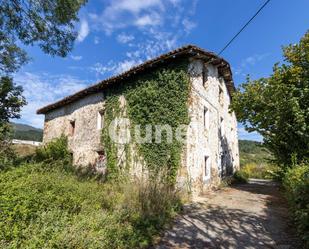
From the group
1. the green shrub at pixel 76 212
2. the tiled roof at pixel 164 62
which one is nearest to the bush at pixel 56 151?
the tiled roof at pixel 164 62

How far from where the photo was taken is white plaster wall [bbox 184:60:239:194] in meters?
9.86

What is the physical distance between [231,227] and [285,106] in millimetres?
6200

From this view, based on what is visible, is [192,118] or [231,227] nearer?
[231,227]

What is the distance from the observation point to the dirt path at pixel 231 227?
17.7 ft

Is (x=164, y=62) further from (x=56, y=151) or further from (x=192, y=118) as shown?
(x=56, y=151)

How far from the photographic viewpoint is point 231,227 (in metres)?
6.38

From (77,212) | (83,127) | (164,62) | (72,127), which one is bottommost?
(77,212)

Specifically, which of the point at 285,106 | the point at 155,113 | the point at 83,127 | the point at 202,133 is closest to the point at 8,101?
the point at 83,127

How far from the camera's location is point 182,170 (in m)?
9.55

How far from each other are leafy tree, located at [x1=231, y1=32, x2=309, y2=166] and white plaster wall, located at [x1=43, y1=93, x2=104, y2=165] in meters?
8.17

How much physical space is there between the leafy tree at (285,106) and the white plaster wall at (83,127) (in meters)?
8.17

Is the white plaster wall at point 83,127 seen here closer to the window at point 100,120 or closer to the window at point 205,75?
the window at point 100,120

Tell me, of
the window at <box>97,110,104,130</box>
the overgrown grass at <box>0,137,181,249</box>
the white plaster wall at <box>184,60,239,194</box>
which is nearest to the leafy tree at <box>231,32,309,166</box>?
the white plaster wall at <box>184,60,239,194</box>

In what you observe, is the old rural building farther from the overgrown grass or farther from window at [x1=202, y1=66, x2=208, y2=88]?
the overgrown grass
